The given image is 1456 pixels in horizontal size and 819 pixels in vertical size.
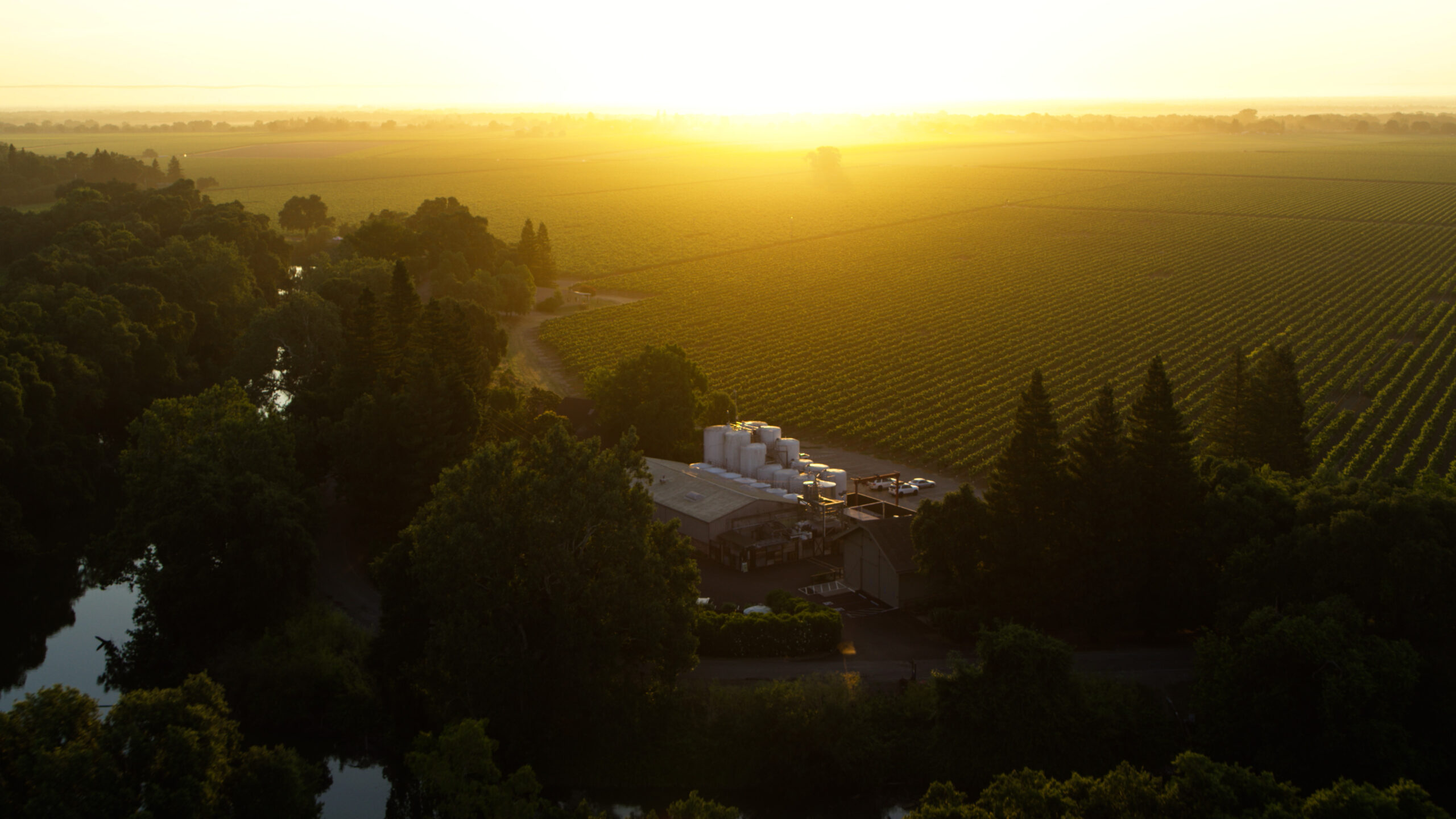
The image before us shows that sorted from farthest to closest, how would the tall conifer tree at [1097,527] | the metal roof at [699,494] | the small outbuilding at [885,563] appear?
1. the metal roof at [699,494]
2. the small outbuilding at [885,563]
3. the tall conifer tree at [1097,527]

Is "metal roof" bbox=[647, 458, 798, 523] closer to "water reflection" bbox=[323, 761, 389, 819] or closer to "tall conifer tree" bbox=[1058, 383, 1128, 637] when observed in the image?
"tall conifer tree" bbox=[1058, 383, 1128, 637]

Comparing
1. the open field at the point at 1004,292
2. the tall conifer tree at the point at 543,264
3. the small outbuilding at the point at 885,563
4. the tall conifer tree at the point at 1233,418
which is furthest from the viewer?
the tall conifer tree at the point at 543,264

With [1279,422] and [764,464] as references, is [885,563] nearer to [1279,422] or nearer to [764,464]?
[764,464]

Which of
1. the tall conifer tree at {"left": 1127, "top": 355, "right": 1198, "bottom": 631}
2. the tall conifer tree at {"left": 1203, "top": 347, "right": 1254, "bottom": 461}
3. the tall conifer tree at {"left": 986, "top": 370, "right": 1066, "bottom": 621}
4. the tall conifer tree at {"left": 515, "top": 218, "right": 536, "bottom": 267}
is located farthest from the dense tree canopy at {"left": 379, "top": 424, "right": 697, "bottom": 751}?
the tall conifer tree at {"left": 515, "top": 218, "right": 536, "bottom": 267}

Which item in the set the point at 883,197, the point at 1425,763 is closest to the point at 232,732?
the point at 1425,763

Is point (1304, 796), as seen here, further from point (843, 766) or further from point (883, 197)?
point (883, 197)

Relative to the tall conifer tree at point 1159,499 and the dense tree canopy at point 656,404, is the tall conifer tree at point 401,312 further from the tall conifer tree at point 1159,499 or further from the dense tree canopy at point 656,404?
the tall conifer tree at point 1159,499

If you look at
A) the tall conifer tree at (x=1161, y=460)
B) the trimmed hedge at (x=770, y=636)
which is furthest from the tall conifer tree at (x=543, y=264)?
the tall conifer tree at (x=1161, y=460)

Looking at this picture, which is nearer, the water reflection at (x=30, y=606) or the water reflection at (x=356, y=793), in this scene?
the water reflection at (x=356, y=793)
